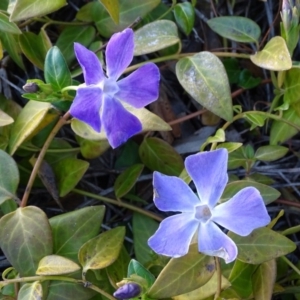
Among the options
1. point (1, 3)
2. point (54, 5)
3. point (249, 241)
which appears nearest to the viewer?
point (249, 241)

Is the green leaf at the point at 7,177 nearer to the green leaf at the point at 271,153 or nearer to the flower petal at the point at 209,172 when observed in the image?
the flower petal at the point at 209,172

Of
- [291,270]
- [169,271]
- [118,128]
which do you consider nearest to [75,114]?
[118,128]

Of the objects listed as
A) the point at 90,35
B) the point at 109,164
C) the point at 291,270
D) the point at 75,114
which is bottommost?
the point at 291,270

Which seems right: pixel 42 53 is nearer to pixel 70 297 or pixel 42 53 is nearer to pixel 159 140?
pixel 159 140

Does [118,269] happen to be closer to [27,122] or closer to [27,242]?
[27,242]

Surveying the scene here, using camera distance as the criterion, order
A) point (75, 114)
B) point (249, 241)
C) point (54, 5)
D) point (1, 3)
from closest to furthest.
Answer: point (75, 114)
point (249, 241)
point (54, 5)
point (1, 3)

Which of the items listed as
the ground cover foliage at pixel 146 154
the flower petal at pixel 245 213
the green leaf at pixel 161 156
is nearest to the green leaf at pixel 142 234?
the ground cover foliage at pixel 146 154

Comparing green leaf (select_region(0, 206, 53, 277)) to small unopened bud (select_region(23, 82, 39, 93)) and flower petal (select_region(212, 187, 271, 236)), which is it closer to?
small unopened bud (select_region(23, 82, 39, 93))

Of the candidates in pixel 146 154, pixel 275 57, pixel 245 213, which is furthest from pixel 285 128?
pixel 245 213
